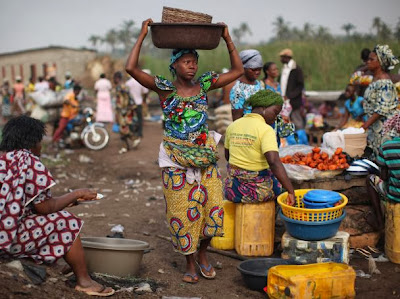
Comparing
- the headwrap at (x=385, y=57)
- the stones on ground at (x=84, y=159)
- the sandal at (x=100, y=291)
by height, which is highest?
the headwrap at (x=385, y=57)

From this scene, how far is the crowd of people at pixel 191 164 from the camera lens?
3785 millimetres

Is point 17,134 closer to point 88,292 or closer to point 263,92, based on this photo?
point 88,292

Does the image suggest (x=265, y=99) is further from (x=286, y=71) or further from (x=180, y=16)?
(x=286, y=71)

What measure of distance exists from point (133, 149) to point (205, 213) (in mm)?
8607

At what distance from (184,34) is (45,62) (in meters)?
33.2

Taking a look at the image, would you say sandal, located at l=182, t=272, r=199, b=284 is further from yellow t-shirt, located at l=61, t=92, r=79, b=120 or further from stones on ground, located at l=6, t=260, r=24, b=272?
yellow t-shirt, located at l=61, t=92, r=79, b=120

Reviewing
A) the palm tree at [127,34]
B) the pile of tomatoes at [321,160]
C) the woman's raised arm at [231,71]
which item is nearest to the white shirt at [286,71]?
the pile of tomatoes at [321,160]

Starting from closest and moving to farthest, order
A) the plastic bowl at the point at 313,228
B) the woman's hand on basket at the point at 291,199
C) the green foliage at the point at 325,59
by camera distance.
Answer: the plastic bowl at the point at 313,228
the woman's hand on basket at the point at 291,199
the green foliage at the point at 325,59

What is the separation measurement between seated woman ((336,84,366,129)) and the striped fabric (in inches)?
117

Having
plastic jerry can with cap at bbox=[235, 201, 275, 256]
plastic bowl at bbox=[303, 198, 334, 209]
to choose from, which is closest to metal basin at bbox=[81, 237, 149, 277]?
plastic jerry can with cap at bbox=[235, 201, 275, 256]

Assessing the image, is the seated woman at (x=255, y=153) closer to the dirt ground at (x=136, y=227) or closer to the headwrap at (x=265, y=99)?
the headwrap at (x=265, y=99)

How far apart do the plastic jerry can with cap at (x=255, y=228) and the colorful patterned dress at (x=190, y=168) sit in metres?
0.80

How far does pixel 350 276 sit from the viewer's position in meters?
4.18

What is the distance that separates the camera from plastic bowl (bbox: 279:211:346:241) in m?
4.66
